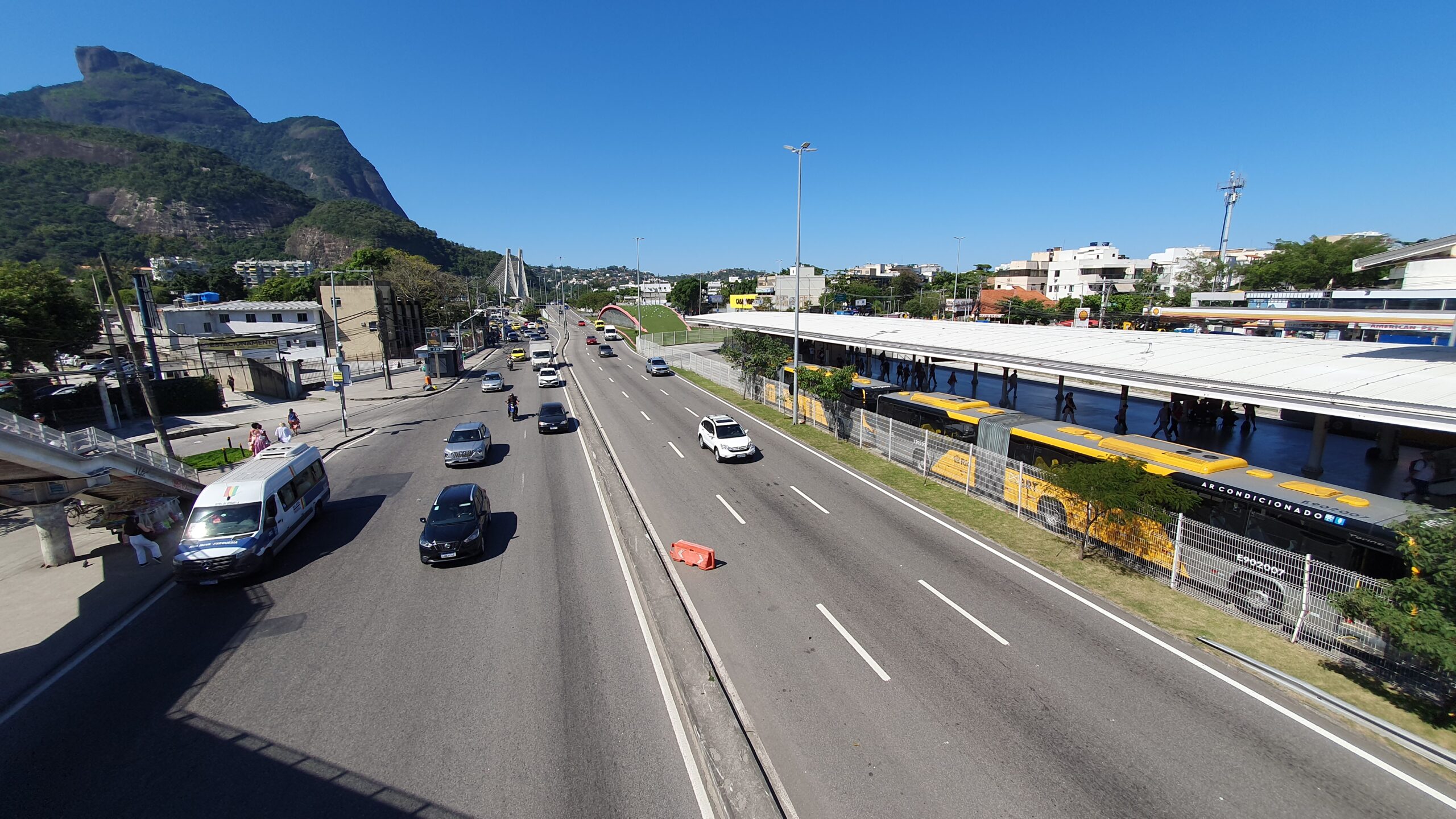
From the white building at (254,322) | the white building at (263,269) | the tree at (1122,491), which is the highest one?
the white building at (263,269)

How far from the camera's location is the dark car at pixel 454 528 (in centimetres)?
1361

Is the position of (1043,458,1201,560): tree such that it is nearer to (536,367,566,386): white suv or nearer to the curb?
the curb

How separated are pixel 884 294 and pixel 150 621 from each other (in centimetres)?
13125

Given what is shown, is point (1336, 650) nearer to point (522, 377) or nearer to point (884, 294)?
point (522, 377)

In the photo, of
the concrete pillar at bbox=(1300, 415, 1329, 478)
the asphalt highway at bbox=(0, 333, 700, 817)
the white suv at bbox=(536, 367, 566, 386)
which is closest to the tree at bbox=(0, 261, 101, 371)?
the white suv at bbox=(536, 367, 566, 386)

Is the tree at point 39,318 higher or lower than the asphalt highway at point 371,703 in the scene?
higher

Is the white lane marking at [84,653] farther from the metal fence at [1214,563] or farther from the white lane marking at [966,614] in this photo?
the metal fence at [1214,563]

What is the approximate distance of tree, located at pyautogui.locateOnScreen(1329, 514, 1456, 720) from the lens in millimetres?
7449

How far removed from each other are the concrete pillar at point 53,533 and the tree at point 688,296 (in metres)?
128

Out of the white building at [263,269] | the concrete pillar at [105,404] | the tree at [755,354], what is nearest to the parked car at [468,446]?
the tree at [755,354]

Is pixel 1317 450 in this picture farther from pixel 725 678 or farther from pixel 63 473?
pixel 63 473

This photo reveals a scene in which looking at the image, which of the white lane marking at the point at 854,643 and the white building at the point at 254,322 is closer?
the white lane marking at the point at 854,643

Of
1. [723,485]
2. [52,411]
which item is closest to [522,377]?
[52,411]

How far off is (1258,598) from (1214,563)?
91cm
